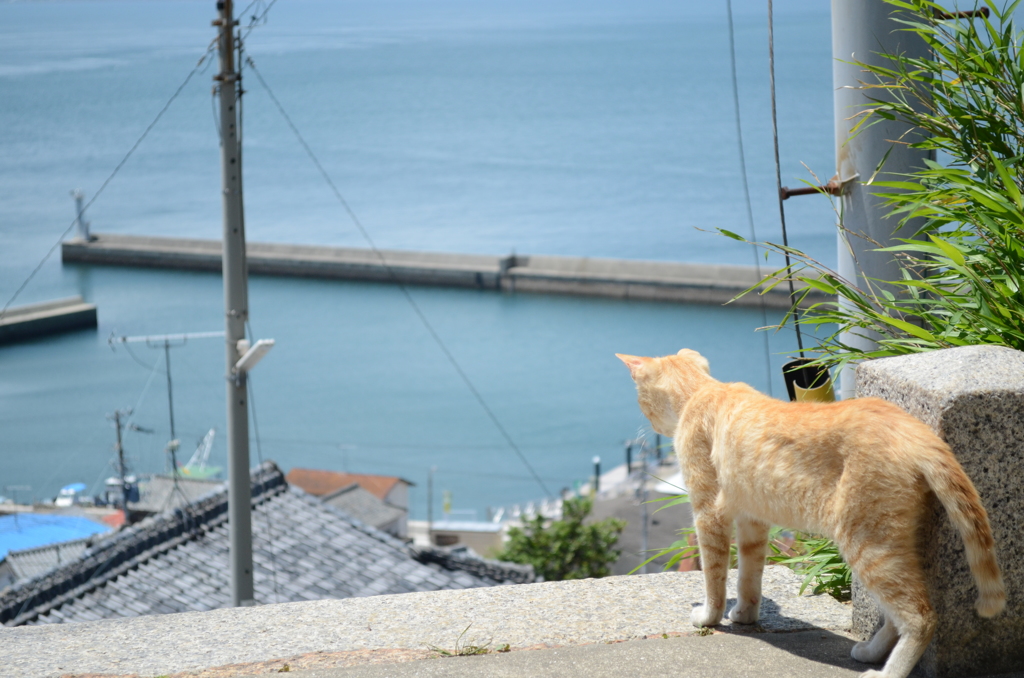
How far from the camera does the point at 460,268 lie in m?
42.9

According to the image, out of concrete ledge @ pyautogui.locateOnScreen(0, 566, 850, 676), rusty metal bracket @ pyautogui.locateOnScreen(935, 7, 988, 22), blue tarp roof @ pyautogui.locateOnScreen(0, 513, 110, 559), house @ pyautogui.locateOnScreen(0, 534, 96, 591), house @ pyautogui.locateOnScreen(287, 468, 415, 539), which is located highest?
rusty metal bracket @ pyautogui.locateOnScreen(935, 7, 988, 22)

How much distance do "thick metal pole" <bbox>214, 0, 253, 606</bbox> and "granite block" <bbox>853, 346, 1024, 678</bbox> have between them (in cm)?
511

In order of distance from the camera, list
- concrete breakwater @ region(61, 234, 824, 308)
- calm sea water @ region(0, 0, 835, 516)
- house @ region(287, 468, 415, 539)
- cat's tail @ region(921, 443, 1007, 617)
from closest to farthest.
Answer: cat's tail @ region(921, 443, 1007, 617) → house @ region(287, 468, 415, 539) → calm sea water @ region(0, 0, 835, 516) → concrete breakwater @ region(61, 234, 824, 308)

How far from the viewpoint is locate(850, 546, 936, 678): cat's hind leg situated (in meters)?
1.56

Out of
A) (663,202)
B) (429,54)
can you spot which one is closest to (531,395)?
(663,202)

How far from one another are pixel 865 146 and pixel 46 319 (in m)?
41.6

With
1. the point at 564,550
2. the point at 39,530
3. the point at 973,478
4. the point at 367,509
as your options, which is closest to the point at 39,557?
the point at 39,530

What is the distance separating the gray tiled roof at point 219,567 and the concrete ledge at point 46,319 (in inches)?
1327

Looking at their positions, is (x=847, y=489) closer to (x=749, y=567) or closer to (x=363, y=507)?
(x=749, y=567)

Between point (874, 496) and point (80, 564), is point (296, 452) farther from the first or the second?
point (874, 496)

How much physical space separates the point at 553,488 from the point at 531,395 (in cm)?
686

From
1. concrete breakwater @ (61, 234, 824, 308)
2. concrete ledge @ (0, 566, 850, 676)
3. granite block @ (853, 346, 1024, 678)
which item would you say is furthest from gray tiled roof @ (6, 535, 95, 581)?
concrete breakwater @ (61, 234, 824, 308)

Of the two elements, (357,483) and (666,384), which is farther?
(357,483)

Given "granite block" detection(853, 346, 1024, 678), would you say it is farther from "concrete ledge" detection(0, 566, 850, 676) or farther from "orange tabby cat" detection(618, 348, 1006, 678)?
"concrete ledge" detection(0, 566, 850, 676)
